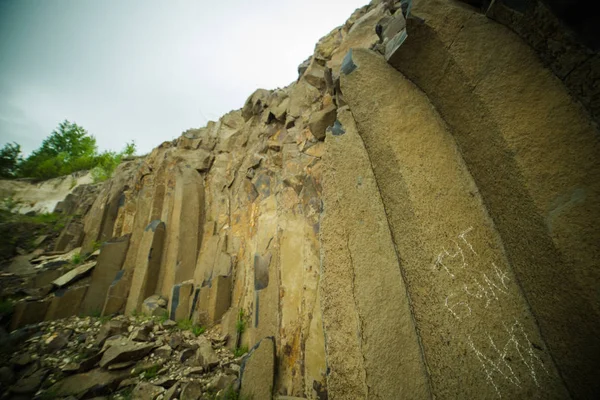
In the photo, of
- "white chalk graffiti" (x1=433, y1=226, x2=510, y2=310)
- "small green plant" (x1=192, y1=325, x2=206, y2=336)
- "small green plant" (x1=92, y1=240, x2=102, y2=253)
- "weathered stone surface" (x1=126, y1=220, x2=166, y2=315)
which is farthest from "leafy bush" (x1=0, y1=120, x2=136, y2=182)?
"white chalk graffiti" (x1=433, y1=226, x2=510, y2=310)

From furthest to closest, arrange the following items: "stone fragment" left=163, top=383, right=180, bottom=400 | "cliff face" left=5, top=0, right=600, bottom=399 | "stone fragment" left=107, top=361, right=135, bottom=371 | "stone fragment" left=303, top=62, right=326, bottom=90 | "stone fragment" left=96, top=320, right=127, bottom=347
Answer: "stone fragment" left=303, top=62, right=326, bottom=90 → "stone fragment" left=96, top=320, right=127, bottom=347 → "stone fragment" left=107, top=361, right=135, bottom=371 → "stone fragment" left=163, top=383, right=180, bottom=400 → "cliff face" left=5, top=0, right=600, bottom=399

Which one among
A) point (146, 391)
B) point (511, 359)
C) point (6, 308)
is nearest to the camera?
point (511, 359)

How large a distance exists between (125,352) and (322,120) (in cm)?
484

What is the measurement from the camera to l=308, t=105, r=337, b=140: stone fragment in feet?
10.7

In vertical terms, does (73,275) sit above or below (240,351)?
above

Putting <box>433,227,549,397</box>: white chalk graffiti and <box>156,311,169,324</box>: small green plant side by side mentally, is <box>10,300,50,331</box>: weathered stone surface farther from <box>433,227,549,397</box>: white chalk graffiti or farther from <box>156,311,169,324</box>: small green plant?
<box>433,227,549,397</box>: white chalk graffiti

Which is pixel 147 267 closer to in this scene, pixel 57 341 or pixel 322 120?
pixel 57 341

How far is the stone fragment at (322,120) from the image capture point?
3276 mm

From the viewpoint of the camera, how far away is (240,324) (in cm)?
360

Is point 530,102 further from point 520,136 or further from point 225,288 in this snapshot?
point 225,288

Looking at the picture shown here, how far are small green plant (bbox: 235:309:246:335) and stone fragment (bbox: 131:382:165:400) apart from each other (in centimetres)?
117

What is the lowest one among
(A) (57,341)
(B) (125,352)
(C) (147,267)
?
(B) (125,352)

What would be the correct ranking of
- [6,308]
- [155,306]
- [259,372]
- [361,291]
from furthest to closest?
[6,308] < [155,306] < [259,372] < [361,291]

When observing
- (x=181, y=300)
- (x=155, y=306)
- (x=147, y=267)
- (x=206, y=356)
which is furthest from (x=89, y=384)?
(x=147, y=267)
